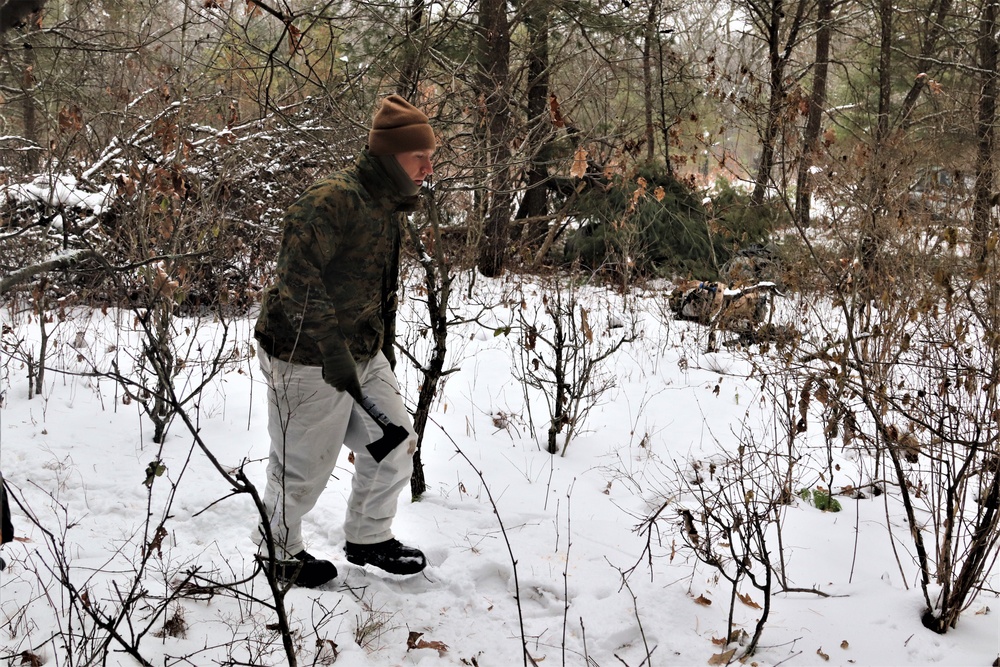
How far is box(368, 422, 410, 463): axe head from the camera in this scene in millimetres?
2865

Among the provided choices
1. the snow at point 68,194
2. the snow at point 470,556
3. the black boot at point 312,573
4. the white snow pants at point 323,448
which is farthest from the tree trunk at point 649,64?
the black boot at point 312,573

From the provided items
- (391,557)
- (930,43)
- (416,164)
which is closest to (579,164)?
(416,164)

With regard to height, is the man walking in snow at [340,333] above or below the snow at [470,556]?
above

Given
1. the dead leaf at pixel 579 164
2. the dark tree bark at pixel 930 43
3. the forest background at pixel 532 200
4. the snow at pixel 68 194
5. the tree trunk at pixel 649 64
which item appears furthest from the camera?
the dark tree bark at pixel 930 43

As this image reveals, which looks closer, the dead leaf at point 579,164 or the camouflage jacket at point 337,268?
the camouflage jacket at point 337,268

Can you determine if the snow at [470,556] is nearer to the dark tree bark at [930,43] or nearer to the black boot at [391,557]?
the black boot at [391,557]

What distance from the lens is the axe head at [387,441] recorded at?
113 inches

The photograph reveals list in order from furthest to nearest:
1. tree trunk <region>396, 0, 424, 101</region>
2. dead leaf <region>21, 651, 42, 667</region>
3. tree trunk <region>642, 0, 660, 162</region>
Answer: tree trunk <region>642, 0, 660, 162</region> → tree trunk <region>396, 0, 424, 101</region> → dead leaf <region>21, 651, 42, 667</region>

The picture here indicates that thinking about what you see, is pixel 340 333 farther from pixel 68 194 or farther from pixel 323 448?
pixel 68 194

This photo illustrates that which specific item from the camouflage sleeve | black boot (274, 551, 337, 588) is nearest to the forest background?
the camouflage sleeve

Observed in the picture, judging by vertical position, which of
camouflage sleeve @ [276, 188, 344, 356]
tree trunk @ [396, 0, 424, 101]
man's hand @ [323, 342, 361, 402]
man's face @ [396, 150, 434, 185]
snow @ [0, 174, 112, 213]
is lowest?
man's hand @ [323, 342, 361, 402]

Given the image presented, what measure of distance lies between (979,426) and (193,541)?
311 cm

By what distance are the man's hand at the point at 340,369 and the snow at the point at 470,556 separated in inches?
16.4

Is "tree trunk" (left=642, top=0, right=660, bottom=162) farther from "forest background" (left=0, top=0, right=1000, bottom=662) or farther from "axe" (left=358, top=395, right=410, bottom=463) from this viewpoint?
"axe" (left=358, top=395, right=410, bottom=463)
